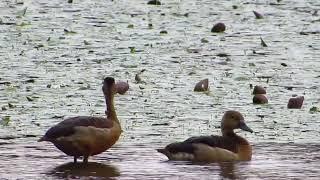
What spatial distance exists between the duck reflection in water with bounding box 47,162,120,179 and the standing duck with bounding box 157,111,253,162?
2.03ft

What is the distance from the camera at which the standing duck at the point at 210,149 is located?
12828 mm

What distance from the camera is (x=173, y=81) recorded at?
1727 centimetres

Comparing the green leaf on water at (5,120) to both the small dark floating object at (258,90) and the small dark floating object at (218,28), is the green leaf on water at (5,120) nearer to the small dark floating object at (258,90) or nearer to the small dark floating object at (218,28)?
the small dark floating object at (258,90)

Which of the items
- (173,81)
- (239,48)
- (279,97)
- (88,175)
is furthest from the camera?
(239,48)

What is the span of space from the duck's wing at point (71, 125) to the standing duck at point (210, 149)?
1.98 ft

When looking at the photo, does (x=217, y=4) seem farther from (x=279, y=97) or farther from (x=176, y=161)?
(x=176, y=161)

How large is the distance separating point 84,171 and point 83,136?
38 cm

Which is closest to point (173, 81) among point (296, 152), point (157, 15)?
point (296, 152)

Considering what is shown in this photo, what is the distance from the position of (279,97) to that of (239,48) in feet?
13.2

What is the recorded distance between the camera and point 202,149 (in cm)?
1292

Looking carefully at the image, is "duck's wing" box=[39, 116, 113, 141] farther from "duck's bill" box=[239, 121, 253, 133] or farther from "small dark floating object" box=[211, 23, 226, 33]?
"small dark floating object" box=[211, 23, 226, 33]

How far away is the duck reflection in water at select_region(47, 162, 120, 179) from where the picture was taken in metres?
12.1

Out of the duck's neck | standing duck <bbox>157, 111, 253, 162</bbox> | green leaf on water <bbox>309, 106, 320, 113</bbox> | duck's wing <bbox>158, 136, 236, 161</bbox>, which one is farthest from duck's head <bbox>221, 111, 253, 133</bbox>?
green leaf on water <bbox>309, 106, 320, 113</bbox>

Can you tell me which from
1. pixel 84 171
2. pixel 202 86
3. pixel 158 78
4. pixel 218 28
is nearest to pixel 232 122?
pixel 84 171
